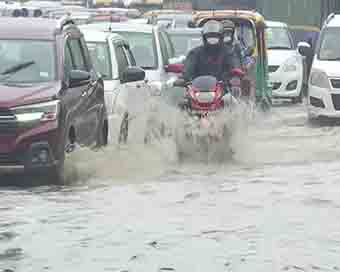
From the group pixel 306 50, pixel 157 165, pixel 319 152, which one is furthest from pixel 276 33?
pixel 157 165

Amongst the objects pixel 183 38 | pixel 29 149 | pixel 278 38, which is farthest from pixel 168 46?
pixel 278 38

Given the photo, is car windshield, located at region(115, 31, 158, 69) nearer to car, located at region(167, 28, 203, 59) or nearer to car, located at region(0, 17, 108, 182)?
car, located at region(167, 28, 203, 59)

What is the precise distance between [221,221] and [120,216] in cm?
84

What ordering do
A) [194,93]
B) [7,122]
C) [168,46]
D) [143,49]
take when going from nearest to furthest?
[7,122] < [194,93] < [143,49] < [168,46]

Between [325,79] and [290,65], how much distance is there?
19.1 ft

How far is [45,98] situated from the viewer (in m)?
10.9

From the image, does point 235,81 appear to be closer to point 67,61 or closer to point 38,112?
point 67,61

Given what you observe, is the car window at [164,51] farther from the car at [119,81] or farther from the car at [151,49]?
the car at [119,81]

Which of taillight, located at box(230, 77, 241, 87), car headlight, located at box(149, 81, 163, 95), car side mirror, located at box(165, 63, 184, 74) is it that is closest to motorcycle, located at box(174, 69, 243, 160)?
taillight, located at box(230, 77, 241, 87)

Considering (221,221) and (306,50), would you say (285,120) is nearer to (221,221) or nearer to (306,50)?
(306,50)

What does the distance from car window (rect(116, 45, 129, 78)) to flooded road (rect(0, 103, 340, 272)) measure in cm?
137

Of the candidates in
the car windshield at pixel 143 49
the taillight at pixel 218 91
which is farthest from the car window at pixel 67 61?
the car windshield at pixel 143 49

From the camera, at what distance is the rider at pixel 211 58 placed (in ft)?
46.5

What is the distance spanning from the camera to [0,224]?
9.27m
